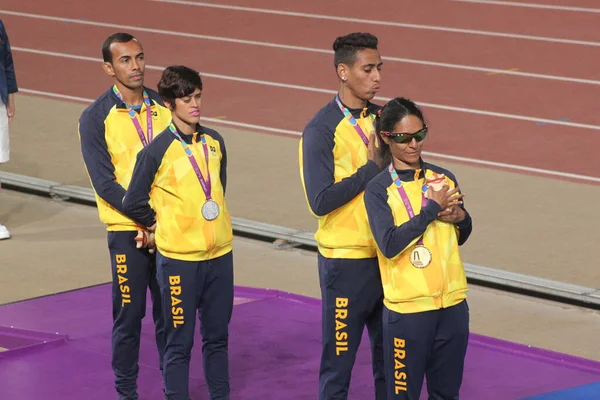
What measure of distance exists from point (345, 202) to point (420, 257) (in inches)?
21.4

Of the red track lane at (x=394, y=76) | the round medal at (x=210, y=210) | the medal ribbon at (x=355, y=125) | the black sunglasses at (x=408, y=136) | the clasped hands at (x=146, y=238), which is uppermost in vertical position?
the black sunglasses at (x=408, y=136)

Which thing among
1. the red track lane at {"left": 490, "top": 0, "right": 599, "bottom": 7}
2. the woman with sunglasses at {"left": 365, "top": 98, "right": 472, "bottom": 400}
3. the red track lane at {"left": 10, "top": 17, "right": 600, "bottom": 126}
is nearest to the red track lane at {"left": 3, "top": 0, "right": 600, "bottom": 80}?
the red track lane at {"left": 10, "top": 17, "right": 600, "bottom": 126}

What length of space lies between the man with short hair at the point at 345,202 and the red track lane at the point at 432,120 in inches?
233

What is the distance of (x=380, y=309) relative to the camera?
6.26m

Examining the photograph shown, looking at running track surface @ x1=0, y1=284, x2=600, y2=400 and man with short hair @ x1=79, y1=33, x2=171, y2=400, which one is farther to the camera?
running track surface @ x1=0, y1=284, x2=600, y2=400

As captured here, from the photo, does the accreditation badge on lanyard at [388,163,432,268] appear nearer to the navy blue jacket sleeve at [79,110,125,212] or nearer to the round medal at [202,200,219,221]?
the round medal at [202,200,219,221]

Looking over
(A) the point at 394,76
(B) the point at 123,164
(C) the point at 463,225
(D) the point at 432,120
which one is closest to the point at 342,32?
(A) the point at 394,76

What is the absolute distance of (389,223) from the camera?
566 cm

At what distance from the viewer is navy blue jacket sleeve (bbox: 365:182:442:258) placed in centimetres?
554

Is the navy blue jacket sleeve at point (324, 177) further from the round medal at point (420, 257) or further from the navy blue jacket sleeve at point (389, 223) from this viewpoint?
the round medal at point (420, 257)

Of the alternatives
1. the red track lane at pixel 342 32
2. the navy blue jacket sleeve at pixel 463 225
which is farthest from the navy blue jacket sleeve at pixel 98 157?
the red track lane at pixel 342 32

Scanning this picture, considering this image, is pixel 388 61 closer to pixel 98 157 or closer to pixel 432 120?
pixel 432 120

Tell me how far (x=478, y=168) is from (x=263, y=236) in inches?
102

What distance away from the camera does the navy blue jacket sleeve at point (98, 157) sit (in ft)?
22.0
